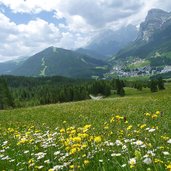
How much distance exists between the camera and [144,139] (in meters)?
7.25

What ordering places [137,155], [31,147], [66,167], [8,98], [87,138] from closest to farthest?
[137,155] → [66,167] → [87,138] → [31,147] → [8,98]

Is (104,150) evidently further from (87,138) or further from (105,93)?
(105,93)

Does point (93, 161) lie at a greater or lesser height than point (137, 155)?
lesser

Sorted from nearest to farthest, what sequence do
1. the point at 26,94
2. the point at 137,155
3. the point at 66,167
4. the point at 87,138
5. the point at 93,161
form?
the point at 137,155, the point at 66,167, the point at 93,161, the point at 87,138, the point at 26,94

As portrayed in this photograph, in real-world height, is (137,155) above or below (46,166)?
above

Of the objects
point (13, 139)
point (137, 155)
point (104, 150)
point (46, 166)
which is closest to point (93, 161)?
point (104, 150)

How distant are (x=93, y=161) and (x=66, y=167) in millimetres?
765

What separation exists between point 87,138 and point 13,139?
521cm

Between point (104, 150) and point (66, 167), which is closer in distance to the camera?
point (66, 167)

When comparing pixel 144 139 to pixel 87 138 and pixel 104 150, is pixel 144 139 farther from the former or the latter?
pixel 87 138

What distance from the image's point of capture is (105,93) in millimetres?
134375

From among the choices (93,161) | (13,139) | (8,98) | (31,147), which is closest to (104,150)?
(93,161)

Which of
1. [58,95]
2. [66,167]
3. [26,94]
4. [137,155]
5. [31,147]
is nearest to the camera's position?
[137,155]

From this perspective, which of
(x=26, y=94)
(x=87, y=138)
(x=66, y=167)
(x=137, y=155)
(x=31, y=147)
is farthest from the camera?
(x=26, y=94)
